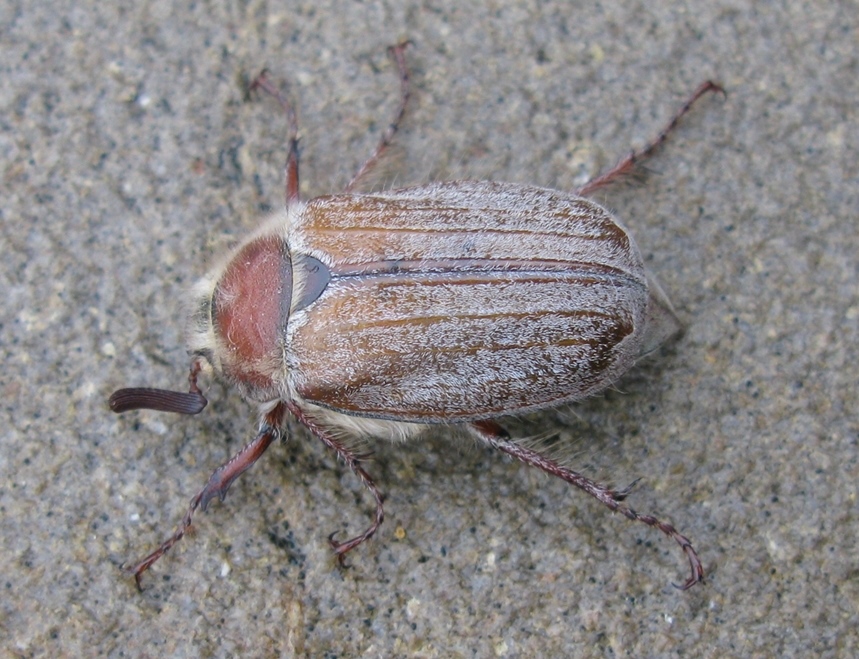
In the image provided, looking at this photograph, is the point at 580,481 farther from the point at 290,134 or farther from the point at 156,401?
the point at 290,134

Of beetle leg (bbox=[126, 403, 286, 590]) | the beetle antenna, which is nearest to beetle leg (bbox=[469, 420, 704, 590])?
beetle leg (bbox=[126, 403, 286, 590])

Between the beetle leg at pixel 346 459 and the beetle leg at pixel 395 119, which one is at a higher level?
the beetle leg at pixel 395 119

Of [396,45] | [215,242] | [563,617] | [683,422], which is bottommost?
[563,617]

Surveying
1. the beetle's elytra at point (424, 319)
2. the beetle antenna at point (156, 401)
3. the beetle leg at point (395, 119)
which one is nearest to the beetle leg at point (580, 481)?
the beetle's elytra at point (424, 319)

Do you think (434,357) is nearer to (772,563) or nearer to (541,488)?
(541,488)

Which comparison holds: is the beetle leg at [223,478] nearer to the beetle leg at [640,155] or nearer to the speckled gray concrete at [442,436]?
the speckled gray concrete at [442,436]

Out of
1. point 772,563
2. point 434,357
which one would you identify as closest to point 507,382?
point 434,357

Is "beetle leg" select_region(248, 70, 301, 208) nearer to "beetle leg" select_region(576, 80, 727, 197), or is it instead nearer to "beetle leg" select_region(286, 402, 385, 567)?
"beetle leg" select_region(286, 402, 385, 567)
